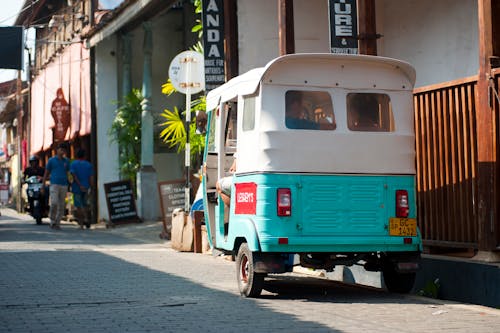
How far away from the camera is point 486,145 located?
10.2m

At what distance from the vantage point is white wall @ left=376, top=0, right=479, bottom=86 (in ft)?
48.0

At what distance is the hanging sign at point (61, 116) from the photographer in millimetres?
31844

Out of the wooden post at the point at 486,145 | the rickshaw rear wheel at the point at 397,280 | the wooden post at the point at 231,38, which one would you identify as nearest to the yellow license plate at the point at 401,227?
the rickshaw rear wheel at the point at 397,280

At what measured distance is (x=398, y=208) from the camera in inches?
380

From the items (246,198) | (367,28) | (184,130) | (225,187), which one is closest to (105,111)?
(184,130)

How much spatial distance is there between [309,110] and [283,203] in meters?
1.05

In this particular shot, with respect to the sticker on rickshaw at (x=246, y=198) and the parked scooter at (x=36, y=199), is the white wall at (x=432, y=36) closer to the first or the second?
the sticker on rickshaw at (x=246, y=198)

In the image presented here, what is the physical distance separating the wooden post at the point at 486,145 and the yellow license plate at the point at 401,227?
0.95 meters

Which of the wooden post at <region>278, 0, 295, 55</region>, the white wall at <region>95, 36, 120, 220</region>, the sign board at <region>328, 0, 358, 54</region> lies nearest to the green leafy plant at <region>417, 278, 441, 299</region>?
the sign board at <region>328, 0, 358, 54</region>

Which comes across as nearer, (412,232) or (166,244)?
(412,232)

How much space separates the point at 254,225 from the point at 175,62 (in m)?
8.70

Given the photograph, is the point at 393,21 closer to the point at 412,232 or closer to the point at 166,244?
the point at 166,244

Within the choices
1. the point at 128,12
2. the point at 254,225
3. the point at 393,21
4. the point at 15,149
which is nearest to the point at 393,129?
the point at 254,225

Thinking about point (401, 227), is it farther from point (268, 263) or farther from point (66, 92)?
point (66, 92)
